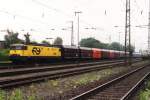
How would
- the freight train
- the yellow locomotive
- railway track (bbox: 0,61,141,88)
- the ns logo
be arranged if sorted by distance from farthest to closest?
the ns logo < the freight train < the yellow locomotive < railway track (bbox: 0,61,141,88)

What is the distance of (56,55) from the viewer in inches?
2042

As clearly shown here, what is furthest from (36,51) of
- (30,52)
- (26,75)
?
(26,75)

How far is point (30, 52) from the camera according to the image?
142ft

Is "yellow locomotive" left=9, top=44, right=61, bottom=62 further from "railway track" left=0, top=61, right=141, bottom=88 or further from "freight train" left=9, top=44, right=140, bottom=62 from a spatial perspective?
"railway track" left=0, top=61, right=141, bottom=88

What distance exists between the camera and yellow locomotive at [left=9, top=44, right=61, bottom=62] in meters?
42.1

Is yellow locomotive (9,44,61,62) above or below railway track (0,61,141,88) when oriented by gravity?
above

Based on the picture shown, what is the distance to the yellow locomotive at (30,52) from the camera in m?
42.1

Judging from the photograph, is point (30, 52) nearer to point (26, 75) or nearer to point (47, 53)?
point (47, 53)

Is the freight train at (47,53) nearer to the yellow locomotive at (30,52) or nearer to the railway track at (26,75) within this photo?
the yellow locomotive at (30,52)

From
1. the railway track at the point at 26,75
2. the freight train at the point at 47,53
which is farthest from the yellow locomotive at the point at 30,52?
the railway track at the point at 26,75

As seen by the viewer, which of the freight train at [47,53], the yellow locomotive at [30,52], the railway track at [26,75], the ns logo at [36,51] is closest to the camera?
the railway track at [26,75]

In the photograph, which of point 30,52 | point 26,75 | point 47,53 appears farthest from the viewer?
point 47,53

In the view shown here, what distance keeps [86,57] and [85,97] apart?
5220cm

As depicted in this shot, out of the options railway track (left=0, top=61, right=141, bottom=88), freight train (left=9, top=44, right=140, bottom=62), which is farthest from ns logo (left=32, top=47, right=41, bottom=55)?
railway track (left=0, top=61, right=141, bottom=88)
